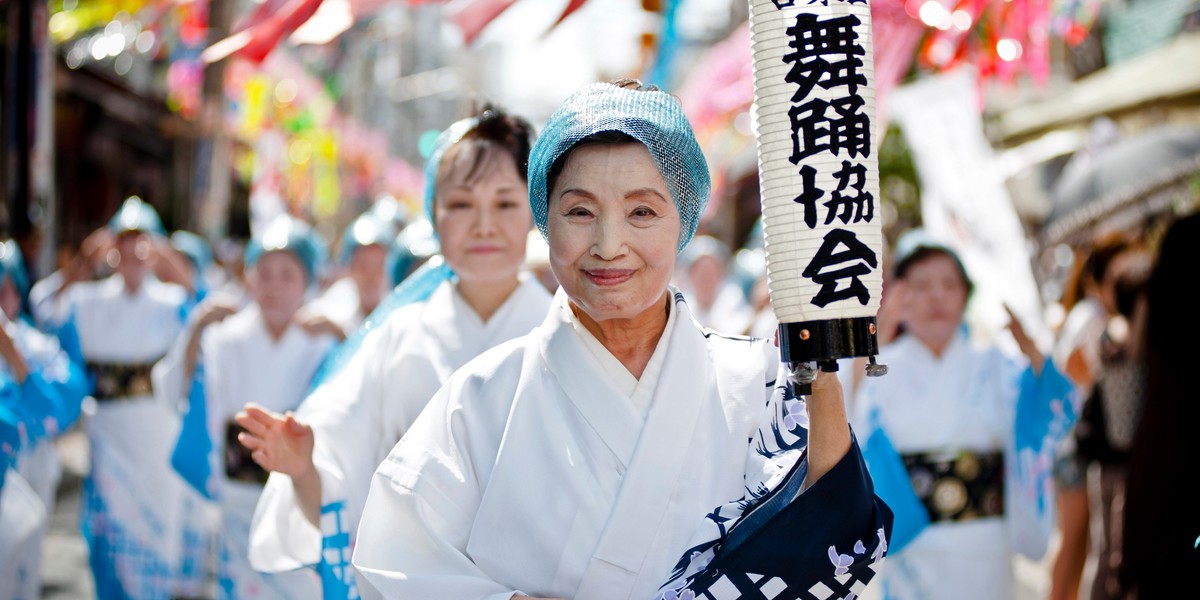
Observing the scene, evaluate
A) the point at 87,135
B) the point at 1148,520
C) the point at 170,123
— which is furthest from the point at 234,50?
the point at 170,123

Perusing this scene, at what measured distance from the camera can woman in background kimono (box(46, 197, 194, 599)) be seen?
690 centimetres

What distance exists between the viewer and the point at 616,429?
2.21 meters

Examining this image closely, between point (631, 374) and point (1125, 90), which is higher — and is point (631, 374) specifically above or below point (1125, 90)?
below

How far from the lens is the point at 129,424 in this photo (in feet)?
24.0

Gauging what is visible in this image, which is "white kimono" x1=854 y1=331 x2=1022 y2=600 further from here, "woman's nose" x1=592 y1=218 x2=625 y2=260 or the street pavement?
"woman's nose" x1=592 y1=218 x2=625 y2=260

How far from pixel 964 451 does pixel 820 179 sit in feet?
10.7

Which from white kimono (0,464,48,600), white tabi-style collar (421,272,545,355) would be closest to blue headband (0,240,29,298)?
white kimono (0,464,48,600)

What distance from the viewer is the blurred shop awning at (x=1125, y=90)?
7672 mm

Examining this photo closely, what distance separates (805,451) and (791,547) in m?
0.16

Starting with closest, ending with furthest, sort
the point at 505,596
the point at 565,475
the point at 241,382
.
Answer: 1. the point at 505,596
2. the point at 565,475
3. the point at 241,382

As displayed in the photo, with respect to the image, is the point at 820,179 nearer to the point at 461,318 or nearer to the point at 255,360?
the point at 461,318

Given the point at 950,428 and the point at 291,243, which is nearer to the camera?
the point at 950,428

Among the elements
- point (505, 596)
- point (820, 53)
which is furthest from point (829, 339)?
point (505, 596)

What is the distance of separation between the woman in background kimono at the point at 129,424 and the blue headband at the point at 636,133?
542 cm
